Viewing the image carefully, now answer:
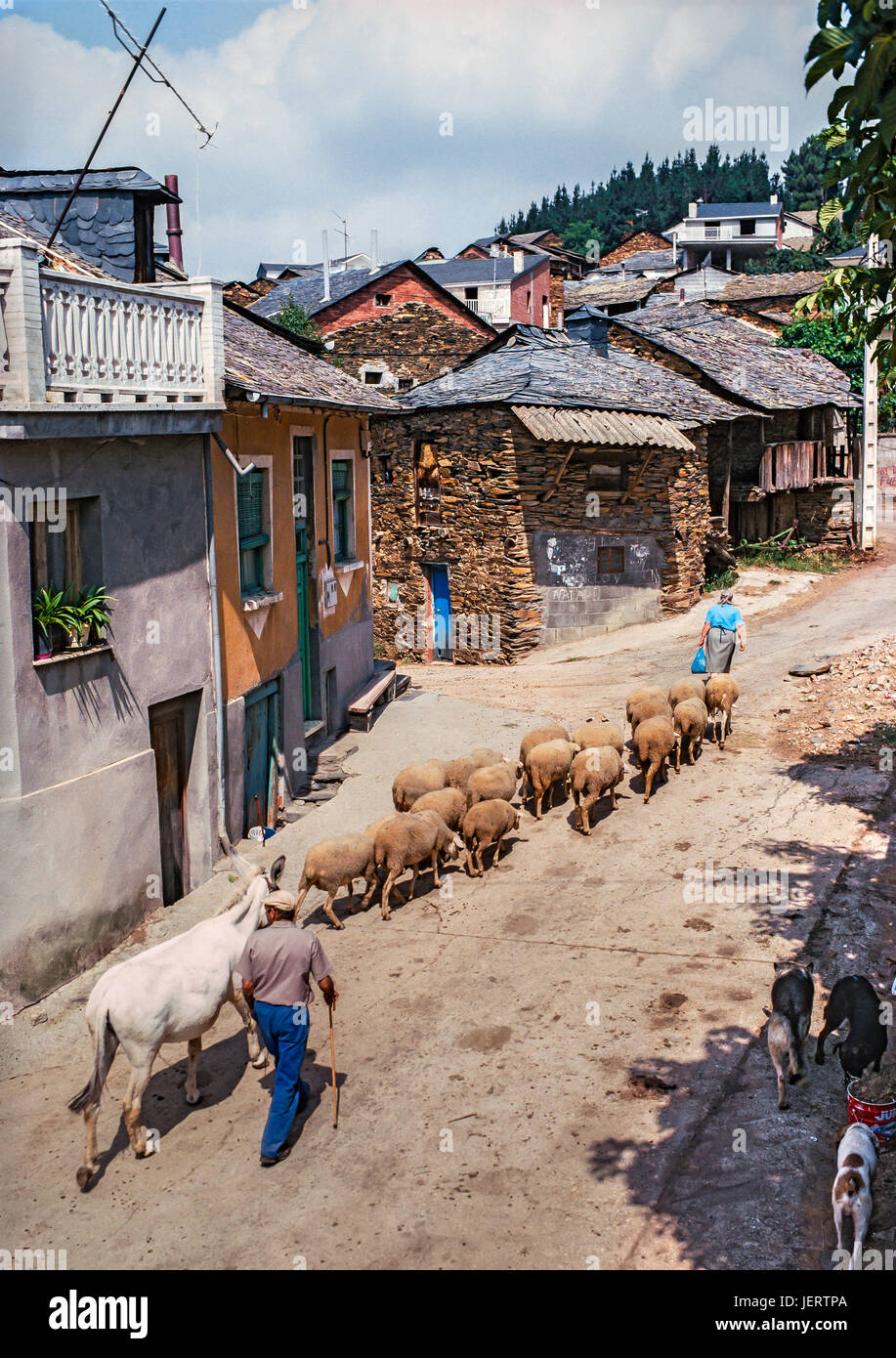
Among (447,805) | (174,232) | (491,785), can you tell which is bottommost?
(447,805)

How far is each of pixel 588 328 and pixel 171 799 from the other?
79.4ft

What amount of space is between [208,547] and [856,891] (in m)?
7.20

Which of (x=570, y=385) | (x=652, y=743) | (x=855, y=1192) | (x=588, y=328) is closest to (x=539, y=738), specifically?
(x=652, y=743)

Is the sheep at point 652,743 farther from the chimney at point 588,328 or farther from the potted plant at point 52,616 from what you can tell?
the chimney at point 588,328

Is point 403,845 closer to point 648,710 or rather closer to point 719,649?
point 648,710

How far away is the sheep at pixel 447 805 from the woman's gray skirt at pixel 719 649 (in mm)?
5228

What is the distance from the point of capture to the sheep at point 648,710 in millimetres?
14578

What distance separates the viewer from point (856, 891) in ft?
34.3

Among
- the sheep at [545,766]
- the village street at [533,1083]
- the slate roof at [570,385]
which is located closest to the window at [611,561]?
the slate roof at [570,385]

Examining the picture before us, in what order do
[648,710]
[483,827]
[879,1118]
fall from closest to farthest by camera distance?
[879,1118] → [483,827] → [648,710]

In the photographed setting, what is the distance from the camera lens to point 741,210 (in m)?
79.2

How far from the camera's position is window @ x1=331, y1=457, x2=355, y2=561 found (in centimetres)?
1850
